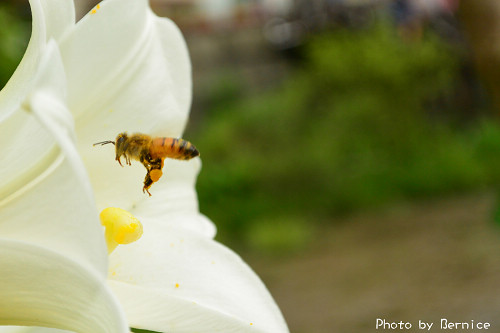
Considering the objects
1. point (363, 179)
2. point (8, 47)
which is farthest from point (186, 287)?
point (363, 179)

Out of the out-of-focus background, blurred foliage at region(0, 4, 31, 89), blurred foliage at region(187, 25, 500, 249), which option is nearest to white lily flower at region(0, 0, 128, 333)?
blurred foliage at region(0, 4, 31, 89)

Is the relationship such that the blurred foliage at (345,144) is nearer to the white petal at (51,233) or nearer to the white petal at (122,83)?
the white petal at (122,83)

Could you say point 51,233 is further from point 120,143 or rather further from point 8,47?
point 8,47

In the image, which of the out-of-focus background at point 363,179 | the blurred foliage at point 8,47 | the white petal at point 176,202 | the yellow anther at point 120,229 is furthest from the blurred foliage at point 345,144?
the yellow anther at point 120,229

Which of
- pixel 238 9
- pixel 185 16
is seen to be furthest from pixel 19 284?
pixel 238 9

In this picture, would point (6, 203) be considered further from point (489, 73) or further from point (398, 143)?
point (398, 143)

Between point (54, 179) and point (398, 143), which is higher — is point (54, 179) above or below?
below

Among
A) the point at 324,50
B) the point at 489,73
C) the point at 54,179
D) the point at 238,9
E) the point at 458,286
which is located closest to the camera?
the point at 54,179
